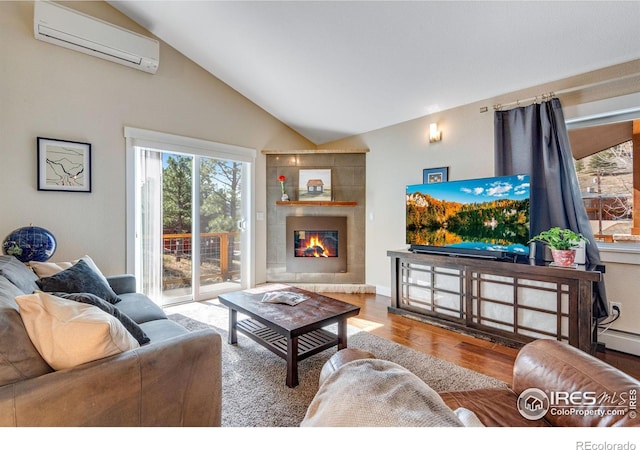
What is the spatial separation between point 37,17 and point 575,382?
169 inches

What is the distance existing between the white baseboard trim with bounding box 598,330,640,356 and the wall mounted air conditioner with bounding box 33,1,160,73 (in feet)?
16.4

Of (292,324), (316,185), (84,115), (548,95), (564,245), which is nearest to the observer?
(292,324)

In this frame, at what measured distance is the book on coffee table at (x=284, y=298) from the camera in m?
2.30

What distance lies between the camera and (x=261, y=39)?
294cm

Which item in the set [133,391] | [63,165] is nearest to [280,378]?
[133,391]

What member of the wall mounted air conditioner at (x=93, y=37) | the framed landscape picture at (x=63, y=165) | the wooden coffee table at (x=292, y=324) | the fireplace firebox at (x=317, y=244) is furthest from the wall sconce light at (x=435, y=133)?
the framed landscape picture at (x=63, y=165)

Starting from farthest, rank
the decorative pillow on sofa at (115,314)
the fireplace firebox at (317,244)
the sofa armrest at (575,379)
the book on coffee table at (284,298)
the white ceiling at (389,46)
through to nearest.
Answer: the fireplace firebox at (317,244) → the book on coffee table at (284,298) → the white ceiling at (389,46) → the decorative pillow on sofa at (115,314) → the sofa armrest at (575,379)

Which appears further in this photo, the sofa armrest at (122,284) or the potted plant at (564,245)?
the sofa armrest at (122,284)

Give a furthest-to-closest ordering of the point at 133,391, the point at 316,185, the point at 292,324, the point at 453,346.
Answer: the point at 316,185, the point at 453,346, the point at 292,324, the point at 133,391

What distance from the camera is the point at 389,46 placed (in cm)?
265

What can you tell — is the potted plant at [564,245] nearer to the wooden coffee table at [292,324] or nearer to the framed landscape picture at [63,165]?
the wooden coffee table at [292,324]

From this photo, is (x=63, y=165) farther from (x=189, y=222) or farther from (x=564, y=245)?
(x=564, y=245)

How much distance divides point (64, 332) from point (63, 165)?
8.25 feet

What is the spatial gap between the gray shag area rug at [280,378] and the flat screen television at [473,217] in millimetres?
1137
